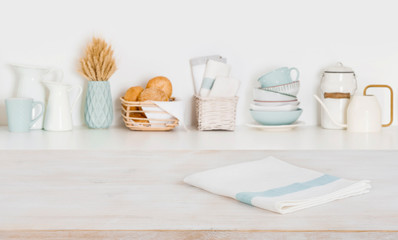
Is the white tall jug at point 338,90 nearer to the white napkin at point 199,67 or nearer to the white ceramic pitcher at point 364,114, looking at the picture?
the white ceramic pitcher at point 364,114

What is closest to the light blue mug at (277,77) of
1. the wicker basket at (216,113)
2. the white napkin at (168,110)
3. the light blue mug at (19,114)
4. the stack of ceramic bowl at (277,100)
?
the stack of ceramic bowl at (277,100)

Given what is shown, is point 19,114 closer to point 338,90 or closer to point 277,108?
point 277,108

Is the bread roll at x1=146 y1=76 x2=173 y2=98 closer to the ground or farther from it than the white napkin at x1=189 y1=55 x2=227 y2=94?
closer to the ground

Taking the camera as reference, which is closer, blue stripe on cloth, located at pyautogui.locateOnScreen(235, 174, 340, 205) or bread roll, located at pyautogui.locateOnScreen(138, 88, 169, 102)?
blue stripe on cloth, located at pyautogui.locateOnScreen(235, 174, 340, 205)

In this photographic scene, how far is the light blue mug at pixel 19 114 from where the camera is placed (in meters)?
1.81

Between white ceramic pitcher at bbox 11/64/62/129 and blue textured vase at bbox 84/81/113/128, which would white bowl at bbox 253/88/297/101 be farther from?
white ceramic pitcher at bbox 11/64/62/129

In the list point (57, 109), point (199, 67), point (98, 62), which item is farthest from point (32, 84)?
point (199, 67)

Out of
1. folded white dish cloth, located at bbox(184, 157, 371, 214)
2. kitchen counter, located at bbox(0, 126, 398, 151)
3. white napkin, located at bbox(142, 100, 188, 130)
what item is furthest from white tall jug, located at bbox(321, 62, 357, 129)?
folded white dish cloth, located at bbox(184, 157, 371, 214)

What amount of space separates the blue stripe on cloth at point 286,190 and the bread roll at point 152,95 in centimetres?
70

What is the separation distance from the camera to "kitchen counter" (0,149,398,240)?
1.04m

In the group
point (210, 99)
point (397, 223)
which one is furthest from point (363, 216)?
point (210, 99)

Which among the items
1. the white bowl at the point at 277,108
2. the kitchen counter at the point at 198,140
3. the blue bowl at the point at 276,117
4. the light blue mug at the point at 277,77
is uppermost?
the light blue mug at the point at 277,77

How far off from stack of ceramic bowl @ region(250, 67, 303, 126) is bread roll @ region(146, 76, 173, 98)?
0.27 metres

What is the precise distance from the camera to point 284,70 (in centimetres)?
191
